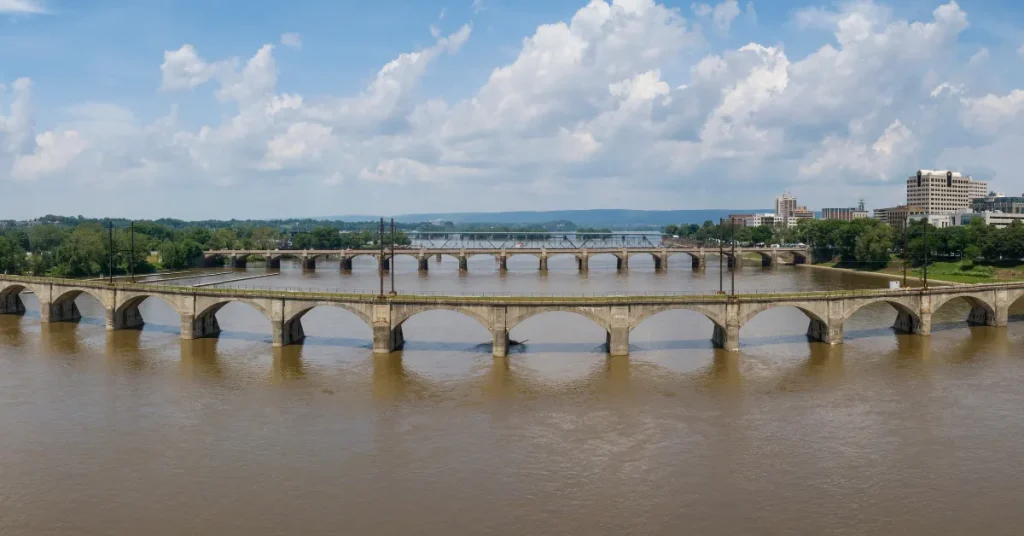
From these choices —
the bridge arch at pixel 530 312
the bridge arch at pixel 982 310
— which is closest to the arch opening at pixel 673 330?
the bridge arch at pixel 530 312

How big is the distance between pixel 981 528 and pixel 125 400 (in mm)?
45284

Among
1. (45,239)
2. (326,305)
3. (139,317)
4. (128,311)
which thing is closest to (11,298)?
(139,317)

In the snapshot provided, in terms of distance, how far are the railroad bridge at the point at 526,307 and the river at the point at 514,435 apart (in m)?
2.22

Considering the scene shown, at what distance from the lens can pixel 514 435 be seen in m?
38.7

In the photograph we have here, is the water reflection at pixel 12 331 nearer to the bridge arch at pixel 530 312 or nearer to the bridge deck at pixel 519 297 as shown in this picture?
the bridge deck at pixel 519 297

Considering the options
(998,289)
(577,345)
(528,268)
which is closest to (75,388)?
(577,345)

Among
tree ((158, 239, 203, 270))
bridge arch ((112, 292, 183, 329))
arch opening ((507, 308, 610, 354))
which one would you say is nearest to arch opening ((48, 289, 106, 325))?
bridge arch ((112, 292, 183, 329))

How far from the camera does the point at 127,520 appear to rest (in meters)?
28.9

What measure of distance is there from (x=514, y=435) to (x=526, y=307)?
1782cm

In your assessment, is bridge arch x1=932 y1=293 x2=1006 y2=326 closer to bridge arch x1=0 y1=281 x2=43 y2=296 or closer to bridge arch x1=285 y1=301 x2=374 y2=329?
bridge arch x1=285 y1=301 x2=374 y2=329

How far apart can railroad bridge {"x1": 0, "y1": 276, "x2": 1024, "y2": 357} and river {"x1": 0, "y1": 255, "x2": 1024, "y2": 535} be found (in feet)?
7.27

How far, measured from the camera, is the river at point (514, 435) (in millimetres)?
29484

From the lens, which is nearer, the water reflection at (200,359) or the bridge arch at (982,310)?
the water reflection at (200,359)

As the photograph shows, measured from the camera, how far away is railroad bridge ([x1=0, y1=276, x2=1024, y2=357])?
5591cm
